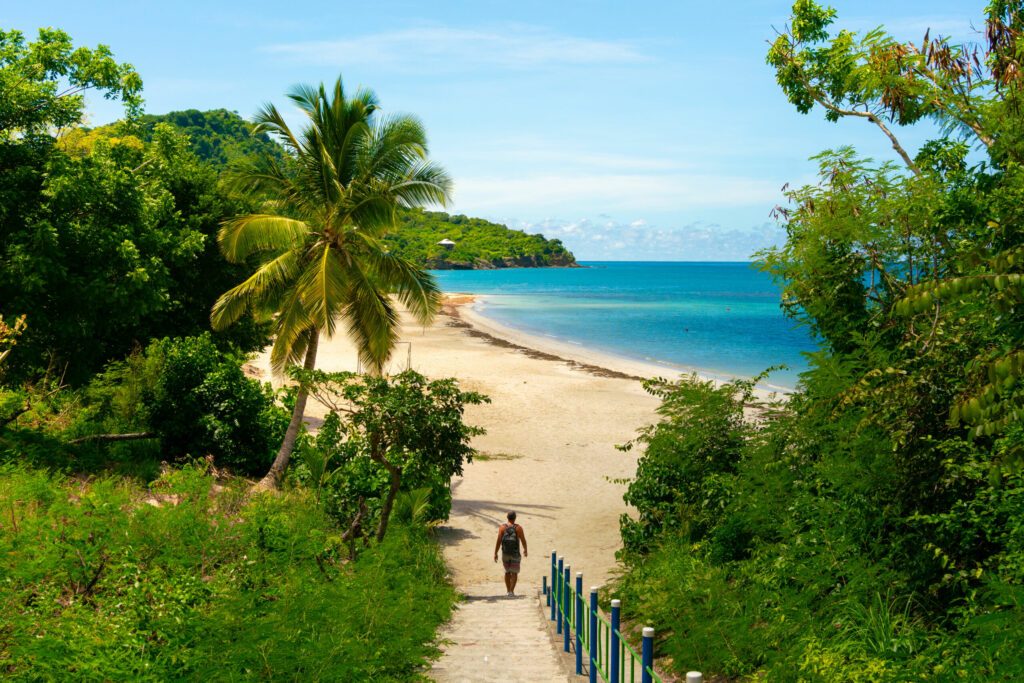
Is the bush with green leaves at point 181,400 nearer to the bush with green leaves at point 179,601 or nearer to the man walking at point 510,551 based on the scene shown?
the man walking at point 510,551

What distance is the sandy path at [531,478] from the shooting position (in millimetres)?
11148

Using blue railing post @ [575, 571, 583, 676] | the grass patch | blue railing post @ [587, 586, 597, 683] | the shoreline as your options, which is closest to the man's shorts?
blue railing post @ [575, 571, 583, 676]

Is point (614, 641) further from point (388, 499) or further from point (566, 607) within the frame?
point (388, 499)

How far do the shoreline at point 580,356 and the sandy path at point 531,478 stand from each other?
16.8 inches

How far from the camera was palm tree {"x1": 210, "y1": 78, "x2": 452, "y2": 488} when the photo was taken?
16203 mm

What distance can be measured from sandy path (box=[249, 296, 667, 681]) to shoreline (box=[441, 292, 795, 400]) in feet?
1.40

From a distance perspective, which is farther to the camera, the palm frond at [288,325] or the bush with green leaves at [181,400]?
the bush with green leaves at [181,400]

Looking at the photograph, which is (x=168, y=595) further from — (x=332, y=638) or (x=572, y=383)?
(x=572, y=383)

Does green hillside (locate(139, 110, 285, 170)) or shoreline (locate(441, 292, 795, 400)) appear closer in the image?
shoreline (locate(441, 292, 795, 400))

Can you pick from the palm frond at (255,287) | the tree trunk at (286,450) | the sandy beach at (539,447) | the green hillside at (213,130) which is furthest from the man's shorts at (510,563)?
the green hillside at (213,130)

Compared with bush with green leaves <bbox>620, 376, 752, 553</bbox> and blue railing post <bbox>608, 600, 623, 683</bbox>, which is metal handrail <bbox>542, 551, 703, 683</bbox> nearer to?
blue railing post <bbox>608, 600, 623, 683</bbox>

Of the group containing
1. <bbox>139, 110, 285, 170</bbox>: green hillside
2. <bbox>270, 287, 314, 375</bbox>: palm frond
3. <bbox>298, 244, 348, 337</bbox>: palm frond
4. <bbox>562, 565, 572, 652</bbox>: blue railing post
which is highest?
<bbox>139, 110, 285, 170</bbox>: green hillside

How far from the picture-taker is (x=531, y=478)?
22.0 meters

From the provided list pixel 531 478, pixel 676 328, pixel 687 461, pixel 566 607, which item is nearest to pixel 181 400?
pixel 531 478
